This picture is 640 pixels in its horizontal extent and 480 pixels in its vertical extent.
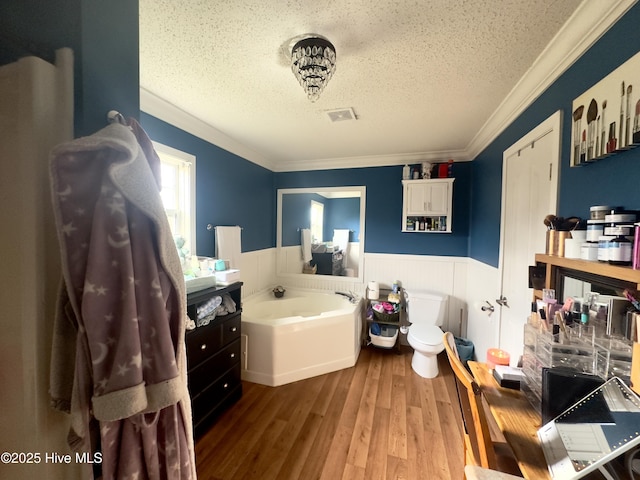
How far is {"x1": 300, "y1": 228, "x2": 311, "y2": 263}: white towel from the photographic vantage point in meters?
3.94

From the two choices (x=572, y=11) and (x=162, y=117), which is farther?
(x=162, y=117)

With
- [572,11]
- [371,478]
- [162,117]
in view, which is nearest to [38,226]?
[162,117]

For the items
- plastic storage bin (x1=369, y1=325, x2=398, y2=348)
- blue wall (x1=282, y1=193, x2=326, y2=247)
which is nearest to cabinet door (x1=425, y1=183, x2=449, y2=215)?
plastic storage bin (x1=369, y1=325, x2=398, y2=348)

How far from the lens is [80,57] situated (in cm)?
70

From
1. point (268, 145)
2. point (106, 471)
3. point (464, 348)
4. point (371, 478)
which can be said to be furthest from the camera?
point (268, 145)

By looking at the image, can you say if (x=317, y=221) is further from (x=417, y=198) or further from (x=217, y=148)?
(x=217, y=148)

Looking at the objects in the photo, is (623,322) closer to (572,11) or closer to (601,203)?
(601,203)

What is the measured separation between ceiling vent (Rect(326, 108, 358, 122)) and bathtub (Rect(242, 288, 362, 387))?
1852 millimetres

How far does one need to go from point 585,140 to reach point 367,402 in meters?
2.20

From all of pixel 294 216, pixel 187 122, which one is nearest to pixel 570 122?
pixel 187 122

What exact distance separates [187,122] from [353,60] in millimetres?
1491

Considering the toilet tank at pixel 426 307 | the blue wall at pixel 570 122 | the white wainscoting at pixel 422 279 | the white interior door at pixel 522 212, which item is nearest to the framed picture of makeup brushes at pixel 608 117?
the blue wall at pixel 570 122

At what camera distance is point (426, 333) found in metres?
2.52

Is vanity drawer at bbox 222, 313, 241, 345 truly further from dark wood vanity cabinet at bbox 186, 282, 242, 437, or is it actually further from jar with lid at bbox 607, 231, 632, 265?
jar with lid at bbox 607, 231, 632, 265
